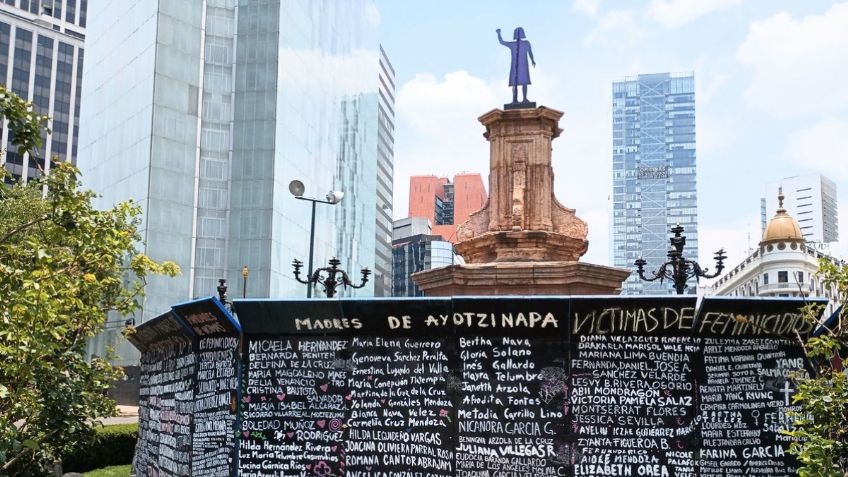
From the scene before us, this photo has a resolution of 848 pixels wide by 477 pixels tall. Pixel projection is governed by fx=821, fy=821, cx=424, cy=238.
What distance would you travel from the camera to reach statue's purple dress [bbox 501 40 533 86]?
1842cm

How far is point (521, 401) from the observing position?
7777mm

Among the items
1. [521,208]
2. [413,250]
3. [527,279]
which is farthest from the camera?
[413,250]

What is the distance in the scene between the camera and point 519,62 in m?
18.8

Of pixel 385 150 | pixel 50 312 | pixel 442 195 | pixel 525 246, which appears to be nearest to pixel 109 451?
pixel 525 246

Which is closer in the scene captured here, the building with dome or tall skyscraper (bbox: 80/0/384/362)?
tall skyscraper (bbox: 80/0/384/362)

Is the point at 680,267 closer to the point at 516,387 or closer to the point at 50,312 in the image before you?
the point at 516,387

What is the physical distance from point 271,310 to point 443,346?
72.2 inches

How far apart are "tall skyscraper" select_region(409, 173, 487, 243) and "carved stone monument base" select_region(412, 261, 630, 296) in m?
164

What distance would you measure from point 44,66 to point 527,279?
116 meters

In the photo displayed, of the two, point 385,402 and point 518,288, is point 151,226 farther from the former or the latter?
point 385,402

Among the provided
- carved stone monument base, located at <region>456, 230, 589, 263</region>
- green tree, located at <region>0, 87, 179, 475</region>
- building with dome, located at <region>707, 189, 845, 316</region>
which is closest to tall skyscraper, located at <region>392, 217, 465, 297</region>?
building with dome, located at <region>707, 189, 845, 316</region>

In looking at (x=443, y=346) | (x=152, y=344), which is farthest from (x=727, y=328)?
(x=152, y=344)

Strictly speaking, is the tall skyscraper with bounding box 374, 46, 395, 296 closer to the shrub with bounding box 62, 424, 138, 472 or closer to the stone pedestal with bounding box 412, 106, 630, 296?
the shrub with bounding box 62, 424, 138, 472

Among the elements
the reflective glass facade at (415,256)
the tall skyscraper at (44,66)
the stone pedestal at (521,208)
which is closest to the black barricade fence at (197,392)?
the stone pedestal at (521,208)
